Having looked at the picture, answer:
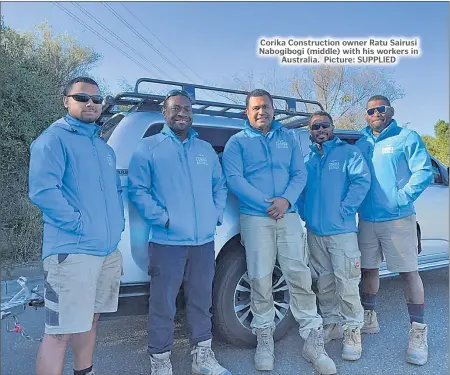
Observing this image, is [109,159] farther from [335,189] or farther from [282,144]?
[335,189]

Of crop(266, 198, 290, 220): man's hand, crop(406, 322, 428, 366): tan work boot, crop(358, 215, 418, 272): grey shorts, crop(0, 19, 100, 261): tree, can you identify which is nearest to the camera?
crop(266, 198, 290, 220): man's hand

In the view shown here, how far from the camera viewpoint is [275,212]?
2977 millimetres

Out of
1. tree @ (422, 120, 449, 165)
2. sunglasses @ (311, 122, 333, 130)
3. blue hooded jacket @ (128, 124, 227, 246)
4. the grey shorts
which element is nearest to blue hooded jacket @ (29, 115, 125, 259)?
blue hooded jacket @ (128, 124, 227, 246)

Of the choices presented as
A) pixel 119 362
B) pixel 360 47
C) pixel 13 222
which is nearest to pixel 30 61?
pixel 13 222

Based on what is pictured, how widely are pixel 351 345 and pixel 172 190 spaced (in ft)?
6.20

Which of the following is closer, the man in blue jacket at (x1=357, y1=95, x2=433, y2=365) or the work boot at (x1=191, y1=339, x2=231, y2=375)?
the work boot at (x1=191, y1=339, x2=231, y2=375)

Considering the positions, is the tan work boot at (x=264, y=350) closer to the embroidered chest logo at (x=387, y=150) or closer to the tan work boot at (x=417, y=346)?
the tan work boot at (x=417, y=346)

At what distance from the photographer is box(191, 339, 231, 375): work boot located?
9.32 ft

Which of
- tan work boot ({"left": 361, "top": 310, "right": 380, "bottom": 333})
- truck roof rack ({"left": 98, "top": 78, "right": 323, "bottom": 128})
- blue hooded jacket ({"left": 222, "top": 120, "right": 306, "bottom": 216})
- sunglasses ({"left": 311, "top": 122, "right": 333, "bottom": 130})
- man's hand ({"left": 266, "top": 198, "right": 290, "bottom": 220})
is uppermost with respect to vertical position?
truck roof rack ({"left": 98, "top": 78, "right": 323, "bottom": 128})

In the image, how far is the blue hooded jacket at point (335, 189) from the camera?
318cm

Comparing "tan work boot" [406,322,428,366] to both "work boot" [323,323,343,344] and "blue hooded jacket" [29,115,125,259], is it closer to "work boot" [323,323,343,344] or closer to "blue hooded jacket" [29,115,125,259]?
"work boot" [323,323,343,344]

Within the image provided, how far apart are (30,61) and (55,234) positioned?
31.4ft

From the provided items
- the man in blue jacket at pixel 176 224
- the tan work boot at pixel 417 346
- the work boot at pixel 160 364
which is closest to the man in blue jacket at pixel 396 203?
the tan work boot at pixel 417 346

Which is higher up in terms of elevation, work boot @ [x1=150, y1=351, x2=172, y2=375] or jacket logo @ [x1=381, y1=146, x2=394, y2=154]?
jacket logo @ [x1=381, y1=146, x2=394, y2=154]
